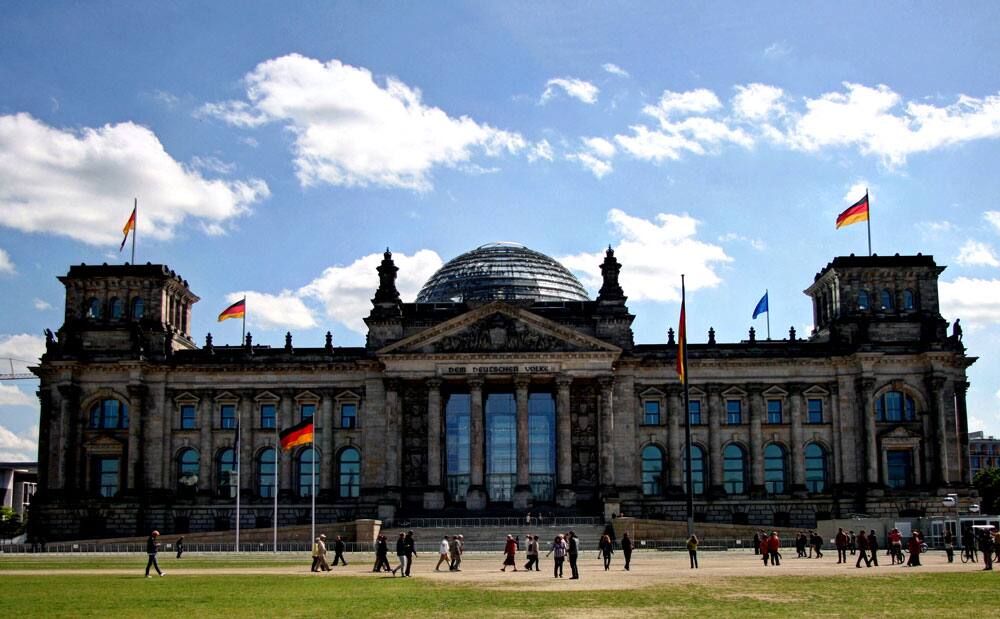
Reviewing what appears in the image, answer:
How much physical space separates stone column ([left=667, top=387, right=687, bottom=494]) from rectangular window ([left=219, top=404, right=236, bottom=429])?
34.2 metres

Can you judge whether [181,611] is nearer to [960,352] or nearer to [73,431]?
[73,431]

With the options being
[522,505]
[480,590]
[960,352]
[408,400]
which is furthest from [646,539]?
[480,590]

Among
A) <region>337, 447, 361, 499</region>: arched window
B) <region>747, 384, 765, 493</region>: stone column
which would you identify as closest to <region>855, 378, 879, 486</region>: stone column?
<region>747, 384, 765, 493</region>: stone column

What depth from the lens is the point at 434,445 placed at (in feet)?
302

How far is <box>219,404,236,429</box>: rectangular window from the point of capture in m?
96.9

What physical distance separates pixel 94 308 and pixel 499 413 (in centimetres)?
3352

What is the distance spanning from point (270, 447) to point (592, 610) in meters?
67.2

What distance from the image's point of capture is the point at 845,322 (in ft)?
316

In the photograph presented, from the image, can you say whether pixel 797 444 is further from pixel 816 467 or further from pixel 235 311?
pixel 235 311

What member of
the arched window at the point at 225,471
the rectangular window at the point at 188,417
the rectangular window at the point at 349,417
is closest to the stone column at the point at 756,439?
the rectangular window at the point at 349,417

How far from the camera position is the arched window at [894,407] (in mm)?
94875

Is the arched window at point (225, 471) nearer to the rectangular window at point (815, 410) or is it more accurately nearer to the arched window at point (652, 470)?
the arched window at point (652, 470)

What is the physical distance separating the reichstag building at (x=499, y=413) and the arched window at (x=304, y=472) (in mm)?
251

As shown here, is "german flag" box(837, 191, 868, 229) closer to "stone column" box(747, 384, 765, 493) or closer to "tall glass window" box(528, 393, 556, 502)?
"stone column" box(747, 384, 765, 493)
